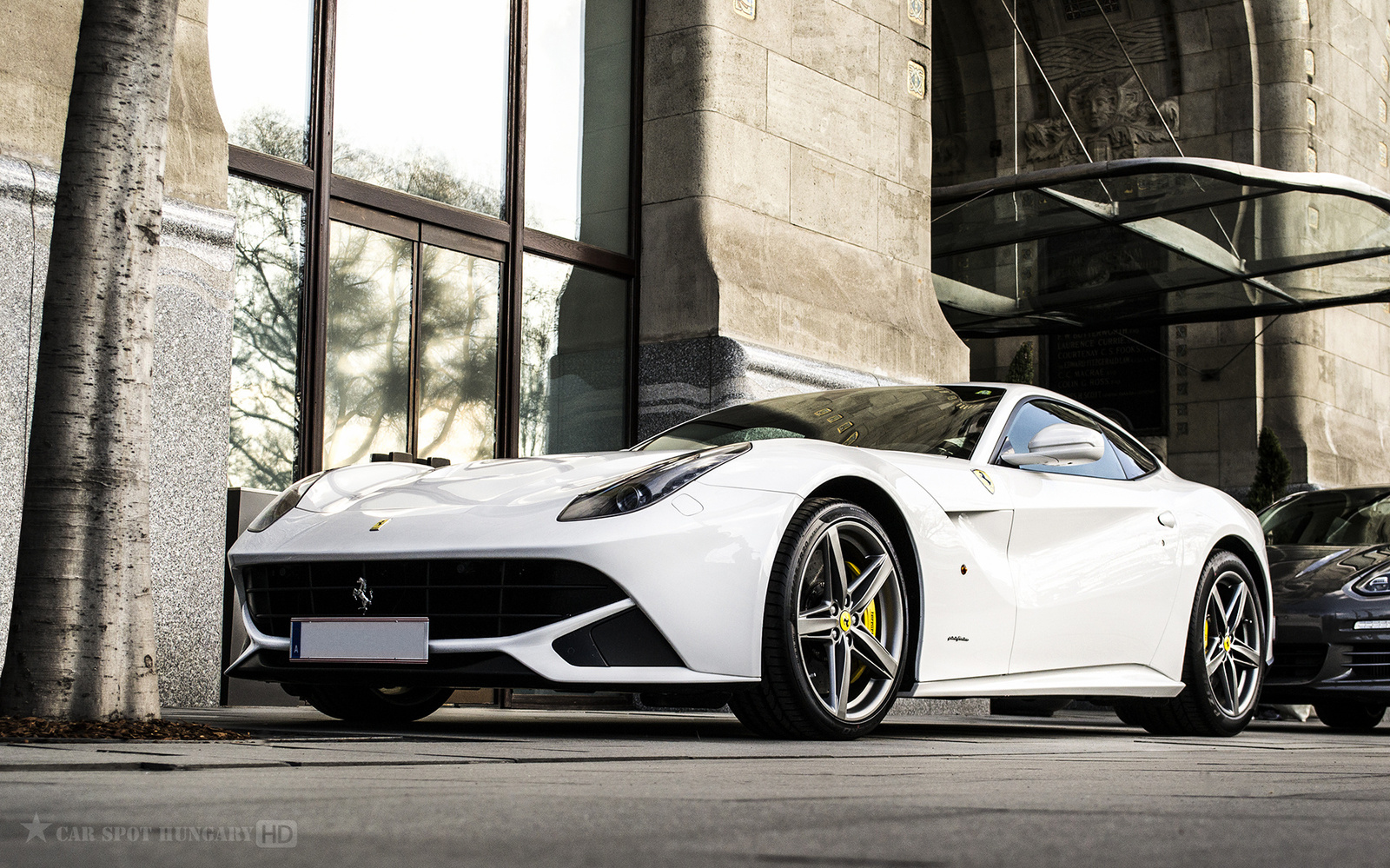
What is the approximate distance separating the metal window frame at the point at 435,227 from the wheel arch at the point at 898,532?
13.1 feet

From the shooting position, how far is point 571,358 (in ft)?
32.3

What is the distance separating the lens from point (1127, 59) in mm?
21188

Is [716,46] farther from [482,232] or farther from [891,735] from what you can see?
[891,735]

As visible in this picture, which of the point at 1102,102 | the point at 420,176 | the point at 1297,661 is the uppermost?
the point at 1102,102

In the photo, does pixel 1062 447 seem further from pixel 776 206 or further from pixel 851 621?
pixel 776 206

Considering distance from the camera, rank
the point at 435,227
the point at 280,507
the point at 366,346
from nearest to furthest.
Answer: the point at 280,507
the point at 366,346
the point at 435,227

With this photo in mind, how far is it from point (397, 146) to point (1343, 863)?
776 cm


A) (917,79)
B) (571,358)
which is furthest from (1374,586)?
(917,79)

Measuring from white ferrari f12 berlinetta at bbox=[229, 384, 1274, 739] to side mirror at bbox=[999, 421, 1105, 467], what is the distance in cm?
1

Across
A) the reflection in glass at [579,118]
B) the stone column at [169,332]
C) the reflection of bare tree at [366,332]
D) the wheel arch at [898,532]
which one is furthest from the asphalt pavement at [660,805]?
the reflection in glass at [579,118]

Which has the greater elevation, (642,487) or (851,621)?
(642,487)

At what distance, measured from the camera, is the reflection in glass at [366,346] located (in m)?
8.34

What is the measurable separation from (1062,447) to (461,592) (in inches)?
85.0

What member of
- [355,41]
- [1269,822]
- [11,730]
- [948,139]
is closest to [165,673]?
[11,730]
